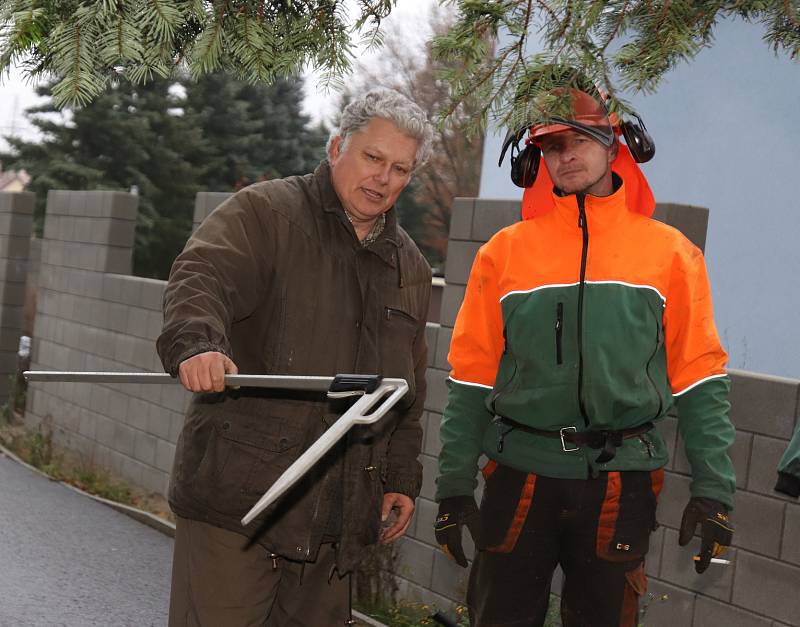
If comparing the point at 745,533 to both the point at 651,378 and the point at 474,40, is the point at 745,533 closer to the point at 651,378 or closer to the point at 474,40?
the point at 651,378

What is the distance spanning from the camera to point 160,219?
79.5 feet

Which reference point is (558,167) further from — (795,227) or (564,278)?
(795,227)

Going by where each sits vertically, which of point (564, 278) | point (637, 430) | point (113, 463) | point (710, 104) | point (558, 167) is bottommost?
point (113, 463)

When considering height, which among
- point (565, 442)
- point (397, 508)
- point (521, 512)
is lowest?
point (397, 508)

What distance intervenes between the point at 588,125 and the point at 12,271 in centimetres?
960

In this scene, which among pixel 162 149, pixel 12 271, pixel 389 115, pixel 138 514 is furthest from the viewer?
pixel 162 149

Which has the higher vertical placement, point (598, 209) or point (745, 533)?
point (598, 209)

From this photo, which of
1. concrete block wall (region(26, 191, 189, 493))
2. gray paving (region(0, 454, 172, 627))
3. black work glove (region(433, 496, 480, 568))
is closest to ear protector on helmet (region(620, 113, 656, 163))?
black work glove (region(433, 496, 480, 568))

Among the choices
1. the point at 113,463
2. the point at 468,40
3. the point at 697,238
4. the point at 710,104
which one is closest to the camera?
the point at 468,40

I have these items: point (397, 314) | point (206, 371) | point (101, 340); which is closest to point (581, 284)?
point (397, 314)

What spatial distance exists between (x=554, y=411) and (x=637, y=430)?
25 centimetres

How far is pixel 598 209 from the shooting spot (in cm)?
348

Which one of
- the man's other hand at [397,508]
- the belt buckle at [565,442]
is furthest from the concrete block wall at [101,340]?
the belt buckle at [565,442]

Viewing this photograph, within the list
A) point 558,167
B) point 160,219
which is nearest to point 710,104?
point 558,167
